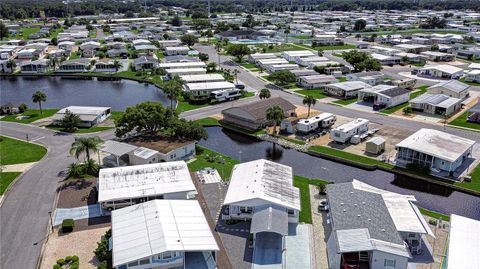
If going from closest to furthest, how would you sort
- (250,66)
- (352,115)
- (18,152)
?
(18,152) → (352,115) → (250,66)

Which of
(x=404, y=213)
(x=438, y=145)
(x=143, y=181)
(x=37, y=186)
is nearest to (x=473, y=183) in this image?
(x=438, y=145)

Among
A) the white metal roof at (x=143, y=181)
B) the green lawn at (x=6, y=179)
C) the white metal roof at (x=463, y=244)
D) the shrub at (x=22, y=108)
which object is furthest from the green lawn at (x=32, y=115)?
the white metal roof at (x=463, y=244)

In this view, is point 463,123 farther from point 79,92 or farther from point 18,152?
point 79,92

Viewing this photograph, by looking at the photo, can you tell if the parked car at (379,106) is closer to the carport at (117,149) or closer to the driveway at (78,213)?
the carport at (117,149)

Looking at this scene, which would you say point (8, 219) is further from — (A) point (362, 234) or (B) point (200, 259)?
(A) point (362, 234)

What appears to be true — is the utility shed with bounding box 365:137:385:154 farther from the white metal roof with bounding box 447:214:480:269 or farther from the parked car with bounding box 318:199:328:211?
the white metal roof with bounding box 447:214:480:269

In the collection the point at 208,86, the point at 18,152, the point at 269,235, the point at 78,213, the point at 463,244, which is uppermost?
the point at 208,86
